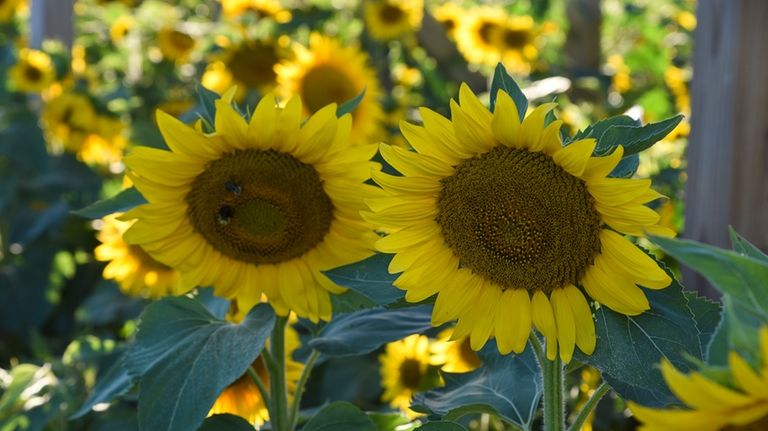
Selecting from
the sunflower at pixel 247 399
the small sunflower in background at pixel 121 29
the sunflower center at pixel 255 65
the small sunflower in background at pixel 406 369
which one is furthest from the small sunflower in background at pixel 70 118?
the sunflower at pixel 247 399

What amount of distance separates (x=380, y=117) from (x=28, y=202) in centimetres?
95

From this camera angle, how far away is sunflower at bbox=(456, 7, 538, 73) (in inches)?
132

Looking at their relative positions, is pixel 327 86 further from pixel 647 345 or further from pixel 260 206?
pixel 647 345

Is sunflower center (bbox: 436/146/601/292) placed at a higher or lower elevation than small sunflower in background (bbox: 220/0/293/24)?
higher

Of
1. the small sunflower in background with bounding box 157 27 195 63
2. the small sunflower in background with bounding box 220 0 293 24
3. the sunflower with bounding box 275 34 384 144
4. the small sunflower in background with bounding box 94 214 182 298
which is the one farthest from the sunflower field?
the small sunflower in background with bounding box 157 27 195 63

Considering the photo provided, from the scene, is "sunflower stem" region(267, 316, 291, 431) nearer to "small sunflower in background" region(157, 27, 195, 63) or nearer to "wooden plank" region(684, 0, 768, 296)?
"wooden plank" region(684, 0, 768, 296)

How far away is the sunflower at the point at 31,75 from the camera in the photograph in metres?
3.10

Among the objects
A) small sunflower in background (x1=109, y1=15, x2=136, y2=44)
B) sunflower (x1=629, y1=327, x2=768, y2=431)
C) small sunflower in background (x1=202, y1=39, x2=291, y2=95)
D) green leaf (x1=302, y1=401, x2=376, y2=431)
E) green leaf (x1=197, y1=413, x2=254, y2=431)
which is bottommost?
small sunflower in background (x1=109, y1=15, x2=136, y2=44)

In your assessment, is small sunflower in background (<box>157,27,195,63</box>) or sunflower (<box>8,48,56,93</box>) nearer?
sunflower (<box>8,48,56,93</box>)

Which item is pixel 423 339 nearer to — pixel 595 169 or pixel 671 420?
pixel 595 169

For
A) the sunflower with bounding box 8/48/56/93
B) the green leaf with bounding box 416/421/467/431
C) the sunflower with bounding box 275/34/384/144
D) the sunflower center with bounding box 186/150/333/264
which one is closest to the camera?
the green leaf with bounding box 416/421/467/431

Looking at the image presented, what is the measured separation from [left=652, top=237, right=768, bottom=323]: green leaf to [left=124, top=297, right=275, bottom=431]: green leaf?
17.1 inches

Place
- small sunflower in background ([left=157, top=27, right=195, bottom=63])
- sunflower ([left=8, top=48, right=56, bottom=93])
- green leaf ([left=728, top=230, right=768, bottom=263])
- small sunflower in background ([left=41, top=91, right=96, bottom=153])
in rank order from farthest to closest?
small sunflower in background ([left=157, top=27, right=195, bottom=63])
sunflower ([left=8, top=48, right=56, bottom=93])
small sunflower in background ([left=41, top=91, right=96, bottom=153])
green leaf ([left=728, top=230, right=768, bottom=263])

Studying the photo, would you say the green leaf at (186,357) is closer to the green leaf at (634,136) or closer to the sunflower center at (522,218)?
the sunflower center at (522,218)
